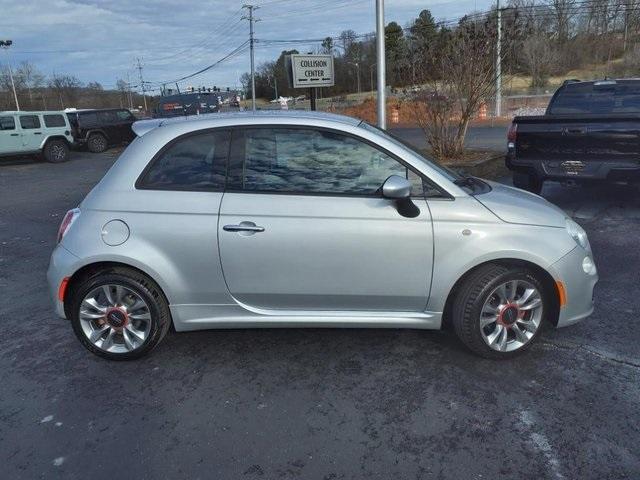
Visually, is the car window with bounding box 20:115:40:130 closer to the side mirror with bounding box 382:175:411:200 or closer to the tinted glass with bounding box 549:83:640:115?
the tinted glass with bounding box 549:83:640:115

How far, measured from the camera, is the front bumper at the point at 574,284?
334 centimetres

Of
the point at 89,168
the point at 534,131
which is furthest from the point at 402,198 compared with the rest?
the point at 89,168

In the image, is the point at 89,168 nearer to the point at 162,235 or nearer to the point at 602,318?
the point at 162,235

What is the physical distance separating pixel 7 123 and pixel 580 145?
18833mm

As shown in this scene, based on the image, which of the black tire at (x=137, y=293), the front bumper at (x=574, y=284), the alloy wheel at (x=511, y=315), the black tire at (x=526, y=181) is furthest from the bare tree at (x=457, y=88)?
the black tire at (x=137, y=293)

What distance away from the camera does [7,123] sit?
18609mm

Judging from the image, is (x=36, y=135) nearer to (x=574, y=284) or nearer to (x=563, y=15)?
(x=574, y=284)

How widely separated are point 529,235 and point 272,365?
1.87 m

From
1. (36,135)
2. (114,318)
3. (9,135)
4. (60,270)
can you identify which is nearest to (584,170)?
(114,318)

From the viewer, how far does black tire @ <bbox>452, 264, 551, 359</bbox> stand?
10.9 feet

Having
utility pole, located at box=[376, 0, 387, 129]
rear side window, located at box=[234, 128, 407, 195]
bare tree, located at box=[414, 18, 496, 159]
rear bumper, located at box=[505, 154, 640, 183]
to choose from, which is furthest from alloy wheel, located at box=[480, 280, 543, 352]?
bare tree, located at box=[414, 18, 496, 159]

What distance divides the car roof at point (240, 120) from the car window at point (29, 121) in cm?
1810

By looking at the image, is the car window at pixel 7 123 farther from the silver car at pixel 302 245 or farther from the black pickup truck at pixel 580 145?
the silver car at pixel 302 245

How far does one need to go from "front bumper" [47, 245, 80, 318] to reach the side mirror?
2.02 m
